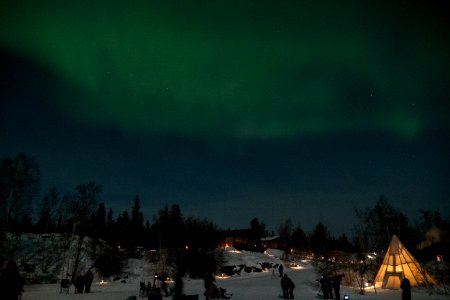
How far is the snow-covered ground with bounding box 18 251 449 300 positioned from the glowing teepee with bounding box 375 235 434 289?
201 cm

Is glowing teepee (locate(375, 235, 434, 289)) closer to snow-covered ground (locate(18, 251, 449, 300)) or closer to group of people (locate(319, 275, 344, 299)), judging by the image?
snow-covered ground (locate(18, 251, 449, 300))

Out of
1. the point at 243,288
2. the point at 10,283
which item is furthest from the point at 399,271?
the point at 10,283

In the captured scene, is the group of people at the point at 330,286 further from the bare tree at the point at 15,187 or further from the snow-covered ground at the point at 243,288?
the bare tree at the point at 15,187

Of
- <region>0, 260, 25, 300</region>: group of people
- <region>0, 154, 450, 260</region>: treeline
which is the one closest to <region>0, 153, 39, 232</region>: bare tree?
<region>0, 154, 450, 260</region>: treeline

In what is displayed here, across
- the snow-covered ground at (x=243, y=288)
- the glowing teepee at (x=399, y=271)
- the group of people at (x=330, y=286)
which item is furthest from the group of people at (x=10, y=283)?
the glowing teepee at (x=399, y=271)

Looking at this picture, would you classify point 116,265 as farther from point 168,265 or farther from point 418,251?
point 418,251

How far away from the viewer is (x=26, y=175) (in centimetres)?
3762

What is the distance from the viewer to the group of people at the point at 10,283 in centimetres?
1098

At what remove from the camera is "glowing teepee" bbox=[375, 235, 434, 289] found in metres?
26.7

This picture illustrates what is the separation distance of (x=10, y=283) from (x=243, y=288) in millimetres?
21397

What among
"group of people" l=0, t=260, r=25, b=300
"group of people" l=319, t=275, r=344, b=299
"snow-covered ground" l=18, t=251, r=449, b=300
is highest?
"group of people" l=0, t=260, r=25, b=300

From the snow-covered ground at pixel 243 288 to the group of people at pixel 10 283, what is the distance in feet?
35.0

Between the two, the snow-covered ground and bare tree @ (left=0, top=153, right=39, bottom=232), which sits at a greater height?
bare tree @ (left=0, top=153, right=39, bottom=232)

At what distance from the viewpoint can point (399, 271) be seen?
2775 cm
